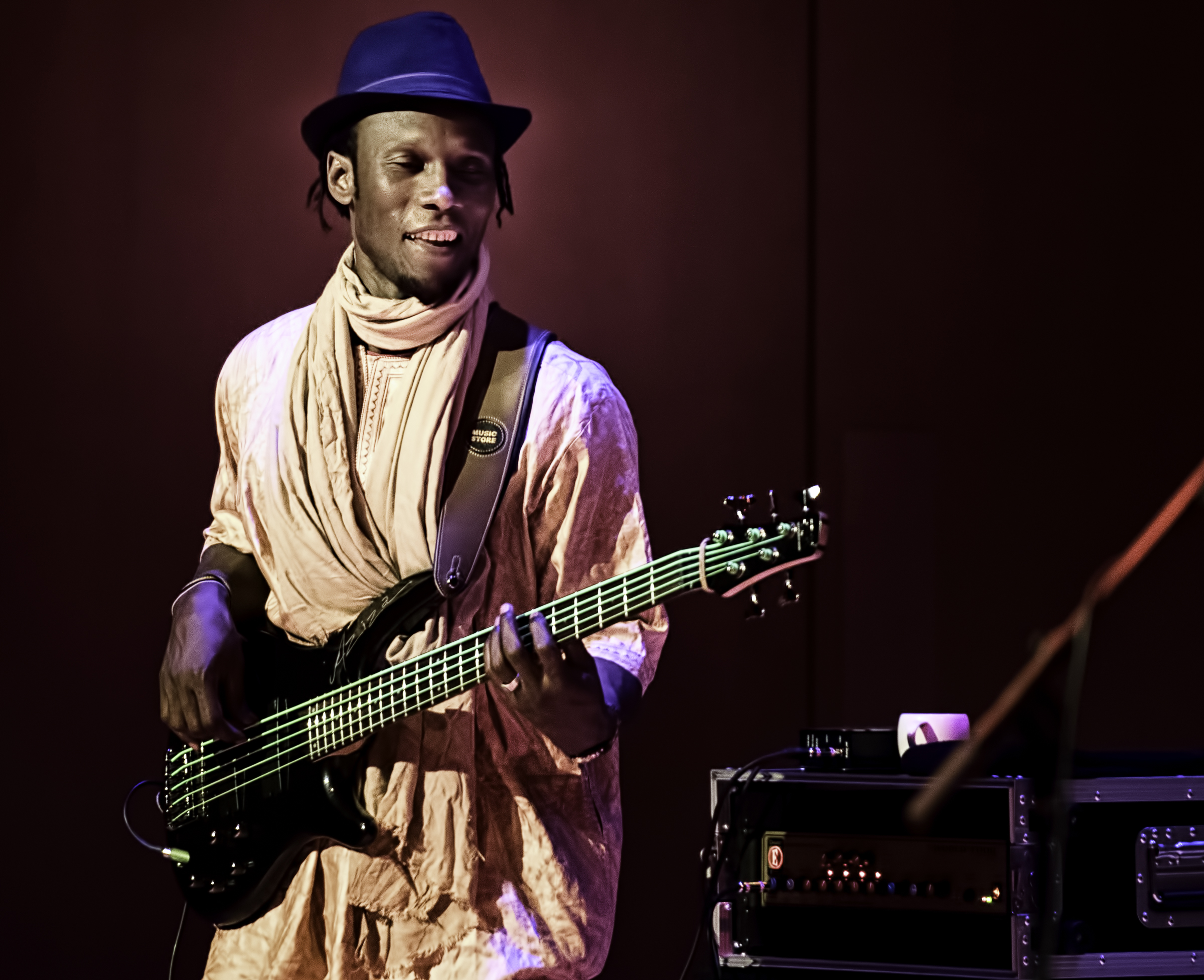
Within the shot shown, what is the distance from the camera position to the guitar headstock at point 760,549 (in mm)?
1917

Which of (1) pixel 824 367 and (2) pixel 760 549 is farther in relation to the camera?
(1) pixel 824 367

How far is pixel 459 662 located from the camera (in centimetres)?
206

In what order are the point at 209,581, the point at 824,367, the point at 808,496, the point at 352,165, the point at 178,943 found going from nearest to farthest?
the point at 808,496 < the point at 209,581 < the point at 352,165 < the point at 178,943 < the point at 824,367

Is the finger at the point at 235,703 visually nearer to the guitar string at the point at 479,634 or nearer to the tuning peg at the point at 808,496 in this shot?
the guitar string at the point at 479,634

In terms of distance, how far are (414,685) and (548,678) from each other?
0.81ft

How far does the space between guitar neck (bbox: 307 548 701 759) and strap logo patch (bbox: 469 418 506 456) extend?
0.33 meters

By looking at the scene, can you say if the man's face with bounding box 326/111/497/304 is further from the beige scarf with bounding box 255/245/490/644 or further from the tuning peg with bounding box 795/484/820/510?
the tuning peg with bounding box 795/484/820/510

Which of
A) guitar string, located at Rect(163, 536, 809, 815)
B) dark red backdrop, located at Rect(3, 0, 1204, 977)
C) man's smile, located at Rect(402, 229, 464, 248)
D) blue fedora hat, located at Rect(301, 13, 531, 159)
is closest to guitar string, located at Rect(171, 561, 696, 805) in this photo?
guitar string, located at Rect(163, 536, 809, 815)

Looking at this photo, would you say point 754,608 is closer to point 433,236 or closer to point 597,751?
point 597,751

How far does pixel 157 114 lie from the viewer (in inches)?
118

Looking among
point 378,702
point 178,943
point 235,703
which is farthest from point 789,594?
point 178,943

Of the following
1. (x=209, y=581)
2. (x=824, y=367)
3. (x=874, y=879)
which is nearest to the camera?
(x=874, y=879)

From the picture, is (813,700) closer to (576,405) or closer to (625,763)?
(625,763)

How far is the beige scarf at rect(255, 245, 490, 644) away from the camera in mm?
2232
